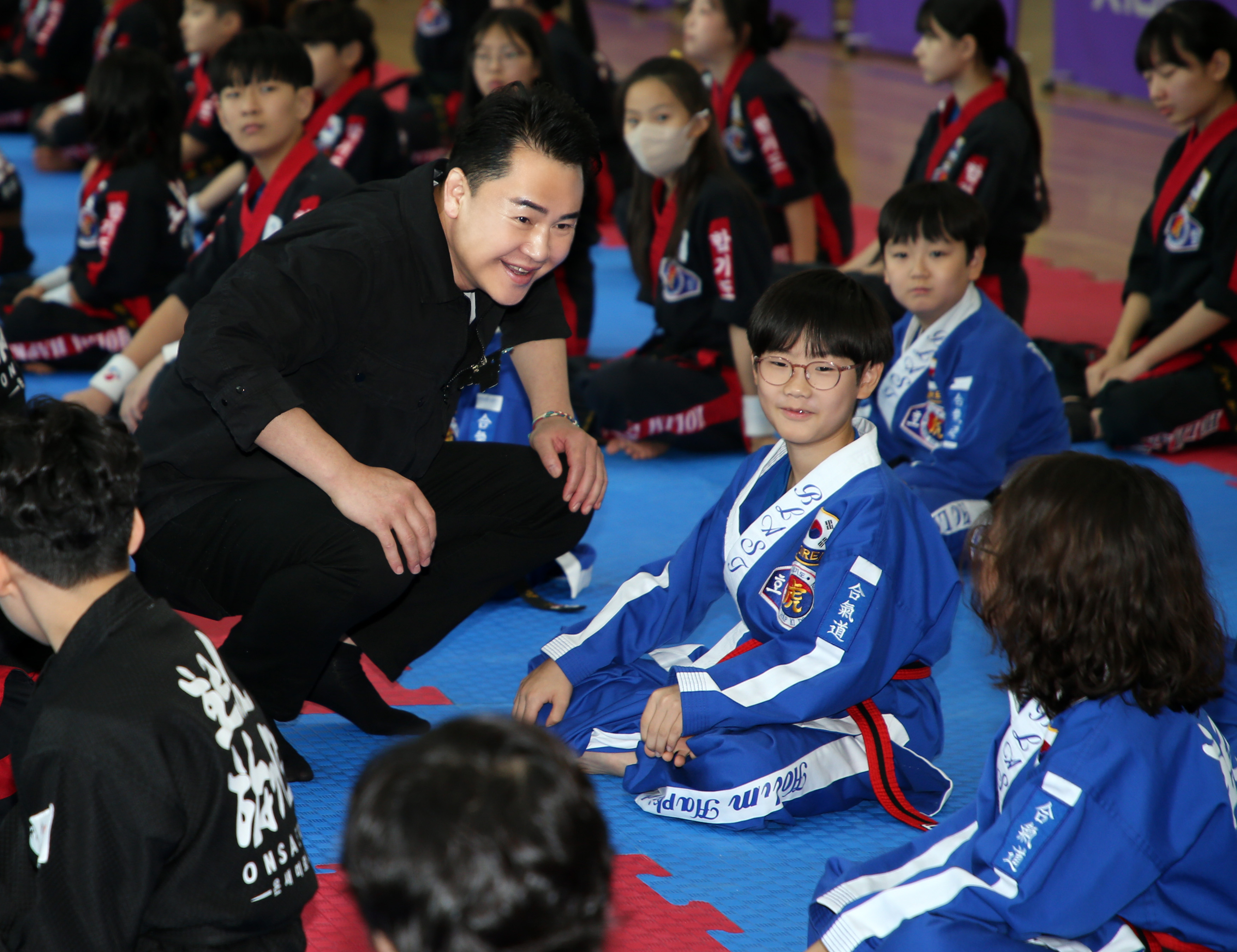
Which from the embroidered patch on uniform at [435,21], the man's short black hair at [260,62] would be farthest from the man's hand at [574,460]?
the embroidered patch on uniform at [435,21]

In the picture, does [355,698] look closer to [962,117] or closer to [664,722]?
[664,722]

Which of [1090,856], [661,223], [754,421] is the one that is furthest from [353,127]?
[1090,856]

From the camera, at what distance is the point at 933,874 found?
1.70 m

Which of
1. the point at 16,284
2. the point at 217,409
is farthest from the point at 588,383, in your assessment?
the point at 16,284

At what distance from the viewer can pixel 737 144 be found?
220 inches

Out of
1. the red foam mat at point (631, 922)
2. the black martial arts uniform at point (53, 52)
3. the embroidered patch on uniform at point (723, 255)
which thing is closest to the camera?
the red foam mat at point (631, 922)

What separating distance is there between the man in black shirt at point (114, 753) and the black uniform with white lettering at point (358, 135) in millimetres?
4324

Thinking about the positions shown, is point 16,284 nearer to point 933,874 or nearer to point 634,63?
point 933,874

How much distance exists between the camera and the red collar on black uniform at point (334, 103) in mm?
5617

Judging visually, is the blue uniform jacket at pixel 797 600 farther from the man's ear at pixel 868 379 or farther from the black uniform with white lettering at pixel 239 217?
the black uniform with white lettering at pixel 239 217

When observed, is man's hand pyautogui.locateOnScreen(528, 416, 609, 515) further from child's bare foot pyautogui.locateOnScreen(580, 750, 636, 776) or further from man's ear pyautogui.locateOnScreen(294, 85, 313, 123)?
man's ear pyautogui.locateOnScreen(294, 85, 313, 123)

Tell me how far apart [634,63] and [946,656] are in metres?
9.22

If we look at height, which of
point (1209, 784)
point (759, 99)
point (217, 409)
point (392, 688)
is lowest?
point (392, 688)

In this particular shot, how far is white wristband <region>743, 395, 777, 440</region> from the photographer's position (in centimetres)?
414
